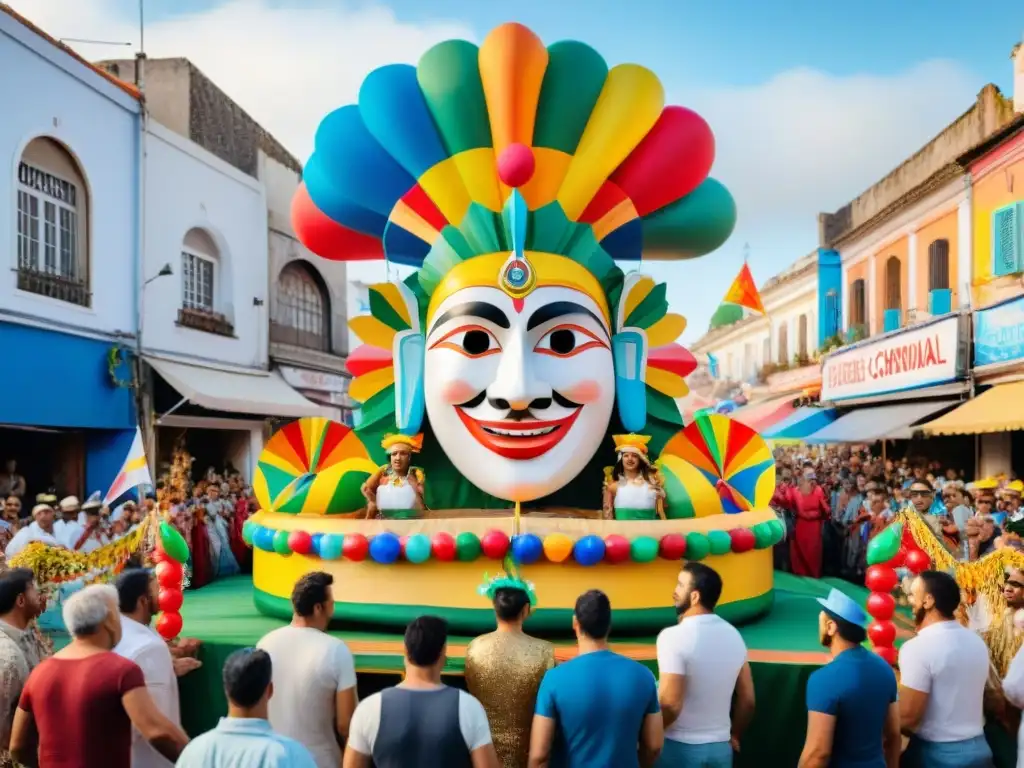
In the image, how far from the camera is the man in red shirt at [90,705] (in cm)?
317

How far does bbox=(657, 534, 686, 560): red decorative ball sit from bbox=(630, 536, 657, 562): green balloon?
0.24 feet

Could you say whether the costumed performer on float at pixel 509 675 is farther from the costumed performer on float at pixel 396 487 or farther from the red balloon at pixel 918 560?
the costumed performer on float at pixel 396 487

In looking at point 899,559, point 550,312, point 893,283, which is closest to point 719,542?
point 899,559

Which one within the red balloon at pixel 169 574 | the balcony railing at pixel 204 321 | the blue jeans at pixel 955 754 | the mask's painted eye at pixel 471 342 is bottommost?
the blue jeans at pixel 955 754

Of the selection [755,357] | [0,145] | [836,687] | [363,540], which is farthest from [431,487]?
[755,357]

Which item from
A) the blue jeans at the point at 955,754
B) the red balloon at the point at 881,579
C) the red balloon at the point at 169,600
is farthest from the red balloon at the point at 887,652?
the red balloon at the point at 169,600

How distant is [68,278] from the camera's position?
13.2 m

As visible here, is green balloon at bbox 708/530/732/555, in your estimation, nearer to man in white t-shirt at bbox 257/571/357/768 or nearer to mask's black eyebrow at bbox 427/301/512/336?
mask's black eyebrow at bbox 427/301/512/336

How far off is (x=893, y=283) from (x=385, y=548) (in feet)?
51.9

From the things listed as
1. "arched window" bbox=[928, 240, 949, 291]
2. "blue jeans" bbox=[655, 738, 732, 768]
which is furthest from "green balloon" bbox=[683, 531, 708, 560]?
"arched window" bbox=[928, 240, 949, 291]

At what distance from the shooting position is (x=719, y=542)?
18.9ft

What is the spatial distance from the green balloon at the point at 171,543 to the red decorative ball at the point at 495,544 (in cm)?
170

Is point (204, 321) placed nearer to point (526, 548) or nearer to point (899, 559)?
point (526, 548)

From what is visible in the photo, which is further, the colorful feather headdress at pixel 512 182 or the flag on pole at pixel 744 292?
the flag on pole at pixel 744 292
